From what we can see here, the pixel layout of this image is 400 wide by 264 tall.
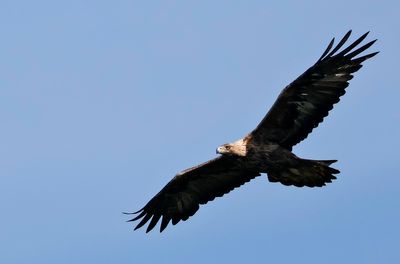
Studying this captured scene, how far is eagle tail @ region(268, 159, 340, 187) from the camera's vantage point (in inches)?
893

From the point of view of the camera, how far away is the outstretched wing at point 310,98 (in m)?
22.5

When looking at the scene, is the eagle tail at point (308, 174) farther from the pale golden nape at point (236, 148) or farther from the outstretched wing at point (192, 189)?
the outstretched wing at point (192, 189)

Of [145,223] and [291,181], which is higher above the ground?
[145,223]

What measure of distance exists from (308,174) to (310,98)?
1328 millimetres

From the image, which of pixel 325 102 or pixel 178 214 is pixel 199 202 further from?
pixel 325 102

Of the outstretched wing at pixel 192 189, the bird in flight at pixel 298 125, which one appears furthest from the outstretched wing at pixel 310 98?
the outstretched wing at pixel 192 189

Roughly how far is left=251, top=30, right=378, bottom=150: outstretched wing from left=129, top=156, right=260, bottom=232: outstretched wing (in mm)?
1104

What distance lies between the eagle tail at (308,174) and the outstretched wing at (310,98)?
0.53 meters

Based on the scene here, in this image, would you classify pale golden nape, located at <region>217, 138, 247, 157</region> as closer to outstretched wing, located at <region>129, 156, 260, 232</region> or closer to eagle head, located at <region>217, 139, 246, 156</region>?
eagle head, located at <region>217, 139, 246, 156</region>

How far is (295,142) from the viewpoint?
23.2 m

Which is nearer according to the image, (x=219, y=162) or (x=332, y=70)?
(x=332, y=70)

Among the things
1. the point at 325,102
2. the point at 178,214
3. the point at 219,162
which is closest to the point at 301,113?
the point at 325,102

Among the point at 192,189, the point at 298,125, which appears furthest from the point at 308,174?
the point at 192,189

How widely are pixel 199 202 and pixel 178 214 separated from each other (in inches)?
22.1
